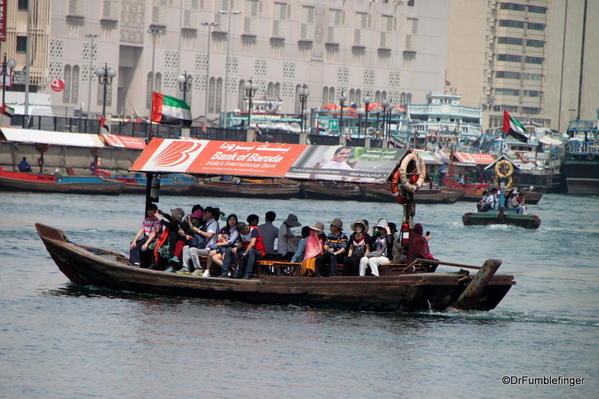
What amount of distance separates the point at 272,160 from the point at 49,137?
43630 mm

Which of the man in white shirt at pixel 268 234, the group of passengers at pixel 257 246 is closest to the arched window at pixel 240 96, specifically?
the group of passengers at pixel 257 246

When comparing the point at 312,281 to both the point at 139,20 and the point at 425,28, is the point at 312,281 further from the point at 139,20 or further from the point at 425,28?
the point at 425,28

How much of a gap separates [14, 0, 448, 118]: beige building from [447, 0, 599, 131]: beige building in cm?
1967

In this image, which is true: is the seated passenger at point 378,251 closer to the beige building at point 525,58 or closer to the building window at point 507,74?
the beige building at point 525,58

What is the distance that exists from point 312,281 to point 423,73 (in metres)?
111

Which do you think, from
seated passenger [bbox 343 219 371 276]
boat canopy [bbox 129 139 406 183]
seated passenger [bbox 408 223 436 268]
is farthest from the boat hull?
seated passenger [bbox 343 219 371 276]

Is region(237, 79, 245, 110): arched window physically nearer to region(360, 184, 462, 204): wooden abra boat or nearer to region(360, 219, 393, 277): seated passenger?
region(360, 184, 462, 204): wooden abra boat

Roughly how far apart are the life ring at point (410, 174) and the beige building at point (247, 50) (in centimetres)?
7679

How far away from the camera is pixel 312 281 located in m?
22.6

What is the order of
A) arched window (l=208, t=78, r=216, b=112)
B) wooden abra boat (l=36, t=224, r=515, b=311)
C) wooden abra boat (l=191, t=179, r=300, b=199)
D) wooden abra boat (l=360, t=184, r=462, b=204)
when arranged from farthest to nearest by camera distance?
1. arched window (l=208, t=78, r=216, b=112)
2. wooden abra boat (l=360, t=184, r=462, b=204)
3. wooden abra boat (l=191, t=179, r=300, b=199)
4. wooden abra boat (l=36, t=224, r=515, b=311)

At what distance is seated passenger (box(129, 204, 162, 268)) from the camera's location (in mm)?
23453

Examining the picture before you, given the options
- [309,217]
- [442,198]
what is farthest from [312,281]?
[442,198]

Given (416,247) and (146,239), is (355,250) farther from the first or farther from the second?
(146,239)

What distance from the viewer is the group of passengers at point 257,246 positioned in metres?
22.8
